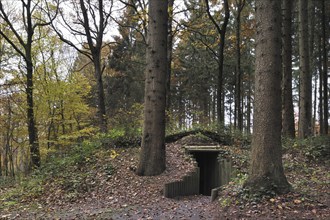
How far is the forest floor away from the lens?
4.82 metres

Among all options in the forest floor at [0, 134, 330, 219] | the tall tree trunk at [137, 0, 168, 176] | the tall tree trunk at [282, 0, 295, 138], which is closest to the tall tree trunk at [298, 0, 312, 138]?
the tall tree trunk at [282, 0, 295, 138]

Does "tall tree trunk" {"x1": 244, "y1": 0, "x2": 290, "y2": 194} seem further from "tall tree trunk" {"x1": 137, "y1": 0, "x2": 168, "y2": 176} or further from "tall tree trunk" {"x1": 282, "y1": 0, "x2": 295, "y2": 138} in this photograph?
"tall tree trunk" {"x1": 282, "y1": 0, "x2": 295, "y2": 138}

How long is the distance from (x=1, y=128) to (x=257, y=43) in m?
20.4

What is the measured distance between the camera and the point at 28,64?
13328 mm

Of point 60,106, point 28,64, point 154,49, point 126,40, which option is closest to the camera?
point 154,49

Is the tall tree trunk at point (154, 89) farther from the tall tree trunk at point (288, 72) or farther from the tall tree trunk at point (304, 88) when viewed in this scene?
the tall tree trunk at point (304, 88)

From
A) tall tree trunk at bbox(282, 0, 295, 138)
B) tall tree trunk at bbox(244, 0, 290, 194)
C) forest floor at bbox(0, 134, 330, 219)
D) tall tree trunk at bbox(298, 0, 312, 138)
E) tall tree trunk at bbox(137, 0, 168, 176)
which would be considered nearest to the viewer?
forest floor at bbox(0, 134, 330, 219)

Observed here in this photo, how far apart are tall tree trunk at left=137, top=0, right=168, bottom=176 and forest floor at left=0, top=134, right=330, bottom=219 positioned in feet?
1.77

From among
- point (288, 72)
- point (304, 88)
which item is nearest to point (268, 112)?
point (304, 88)

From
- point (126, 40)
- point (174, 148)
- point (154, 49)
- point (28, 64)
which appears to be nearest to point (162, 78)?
point (154, 49)

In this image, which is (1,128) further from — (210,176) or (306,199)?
(306,199)

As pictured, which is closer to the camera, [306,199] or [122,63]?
[306,199]

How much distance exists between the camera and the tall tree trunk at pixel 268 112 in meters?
5.06

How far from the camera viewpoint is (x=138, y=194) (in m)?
7.39
